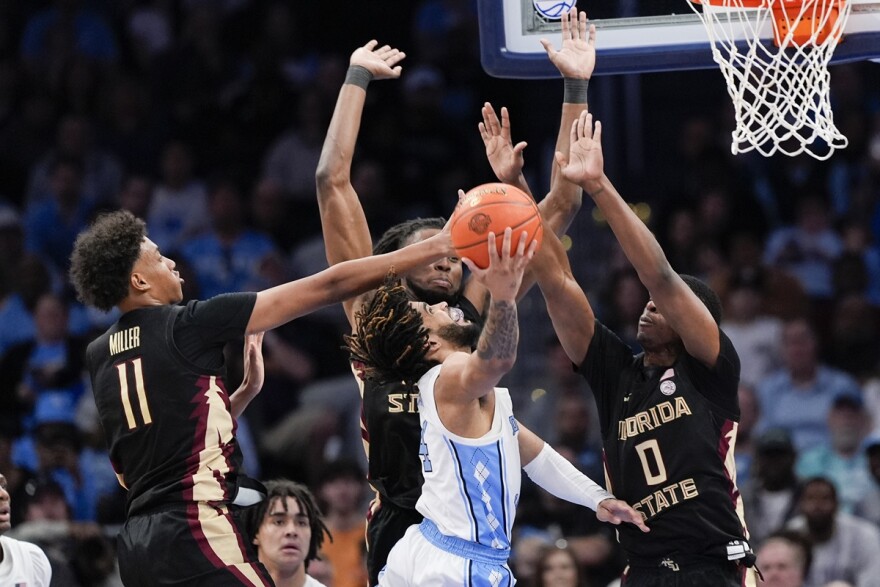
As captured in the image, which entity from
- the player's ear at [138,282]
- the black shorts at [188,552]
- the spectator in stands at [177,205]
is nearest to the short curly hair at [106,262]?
the player's ear at [138,282]

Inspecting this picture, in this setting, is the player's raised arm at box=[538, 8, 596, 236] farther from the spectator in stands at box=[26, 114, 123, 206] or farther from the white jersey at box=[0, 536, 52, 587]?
the spectator in stands at box=[26, 114, 123, 206]

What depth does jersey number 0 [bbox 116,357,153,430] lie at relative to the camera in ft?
17.0

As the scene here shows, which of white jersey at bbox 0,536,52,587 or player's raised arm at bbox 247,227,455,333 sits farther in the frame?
white jersey at bbox 0,536,52,587

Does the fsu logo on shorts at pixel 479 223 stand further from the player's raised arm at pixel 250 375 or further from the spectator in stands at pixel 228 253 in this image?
the spectator in stands at pixel 228 253

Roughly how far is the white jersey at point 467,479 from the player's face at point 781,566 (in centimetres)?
343

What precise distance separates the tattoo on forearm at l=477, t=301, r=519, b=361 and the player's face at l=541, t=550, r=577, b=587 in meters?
3.72

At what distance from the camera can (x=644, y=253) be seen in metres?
5.61

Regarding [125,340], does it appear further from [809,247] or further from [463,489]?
[809,247]

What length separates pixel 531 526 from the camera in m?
9.32

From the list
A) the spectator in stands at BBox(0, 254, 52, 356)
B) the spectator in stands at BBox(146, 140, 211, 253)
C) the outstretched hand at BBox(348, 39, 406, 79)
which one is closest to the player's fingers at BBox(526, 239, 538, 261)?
the outstretched hand at BBox(348, 39, 406, 79)

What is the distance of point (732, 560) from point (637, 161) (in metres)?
6.88

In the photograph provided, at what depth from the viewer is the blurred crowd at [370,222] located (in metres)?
9.26

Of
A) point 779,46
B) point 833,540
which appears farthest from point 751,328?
point 779,46

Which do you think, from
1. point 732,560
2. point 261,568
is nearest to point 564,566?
point 732,560
